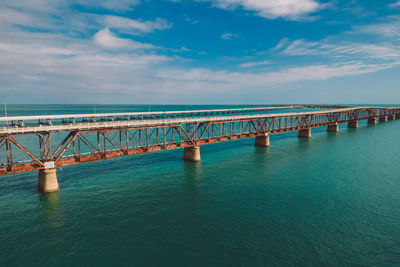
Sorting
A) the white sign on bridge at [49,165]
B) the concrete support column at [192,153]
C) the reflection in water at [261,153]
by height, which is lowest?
the reflection in water at [261,153]

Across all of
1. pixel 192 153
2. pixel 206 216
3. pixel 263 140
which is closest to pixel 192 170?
pixel 192 153

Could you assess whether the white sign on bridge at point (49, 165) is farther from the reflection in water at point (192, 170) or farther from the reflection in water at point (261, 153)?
the reflection in water at point (261, 153)

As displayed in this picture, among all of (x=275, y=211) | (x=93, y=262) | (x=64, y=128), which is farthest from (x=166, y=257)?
(x=64, y=128)

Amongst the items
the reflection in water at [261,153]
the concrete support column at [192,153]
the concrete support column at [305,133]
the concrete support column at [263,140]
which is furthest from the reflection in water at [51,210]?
the concrete support column at [305,133]

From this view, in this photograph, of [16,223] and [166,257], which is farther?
[16,223]

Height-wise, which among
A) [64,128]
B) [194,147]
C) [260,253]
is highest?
[64,128]

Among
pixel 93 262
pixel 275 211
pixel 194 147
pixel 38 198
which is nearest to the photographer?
pixel 93 262

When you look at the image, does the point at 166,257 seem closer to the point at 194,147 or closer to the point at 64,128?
the point at 64,128
